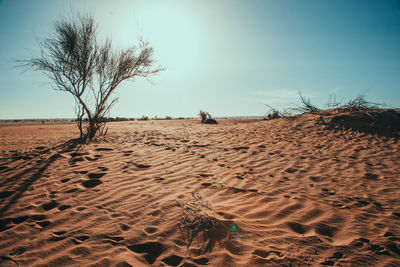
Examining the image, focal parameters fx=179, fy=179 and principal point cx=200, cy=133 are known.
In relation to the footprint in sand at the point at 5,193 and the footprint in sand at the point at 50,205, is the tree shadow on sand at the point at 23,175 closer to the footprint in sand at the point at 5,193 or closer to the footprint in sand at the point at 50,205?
the footprint in sand at the point at 5,193

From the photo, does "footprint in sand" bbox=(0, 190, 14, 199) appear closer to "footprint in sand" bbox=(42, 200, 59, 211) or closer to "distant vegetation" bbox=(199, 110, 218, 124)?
"footprint in sand" bbox=(42, 200, 59, 211)

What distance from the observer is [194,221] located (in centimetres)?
204

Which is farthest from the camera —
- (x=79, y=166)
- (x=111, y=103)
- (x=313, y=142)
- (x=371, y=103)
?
(x=371, y=103)

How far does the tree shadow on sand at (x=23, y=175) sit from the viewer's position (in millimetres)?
2561

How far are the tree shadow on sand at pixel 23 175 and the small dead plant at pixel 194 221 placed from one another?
7.28ft

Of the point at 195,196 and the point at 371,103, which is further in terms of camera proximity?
the point at 371,103

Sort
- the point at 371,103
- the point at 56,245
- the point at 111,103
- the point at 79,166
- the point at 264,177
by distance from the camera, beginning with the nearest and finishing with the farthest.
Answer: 1. the point at 56,245
2. the point at 264,177
3. the point at 79,166
4. the point at 111,103
5. the point at 371,103

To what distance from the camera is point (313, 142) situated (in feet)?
19.6

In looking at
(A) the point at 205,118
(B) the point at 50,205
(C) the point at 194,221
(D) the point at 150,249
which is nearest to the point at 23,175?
(B) the point at 50,205

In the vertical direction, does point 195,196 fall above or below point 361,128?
below

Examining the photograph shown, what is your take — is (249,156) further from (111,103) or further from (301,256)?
(111,103)

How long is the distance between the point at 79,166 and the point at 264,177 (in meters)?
3.87

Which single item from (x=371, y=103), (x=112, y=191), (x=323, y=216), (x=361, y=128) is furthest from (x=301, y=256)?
(x=371, y=103)

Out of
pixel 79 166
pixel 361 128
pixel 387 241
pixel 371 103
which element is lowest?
pixel 387 241
